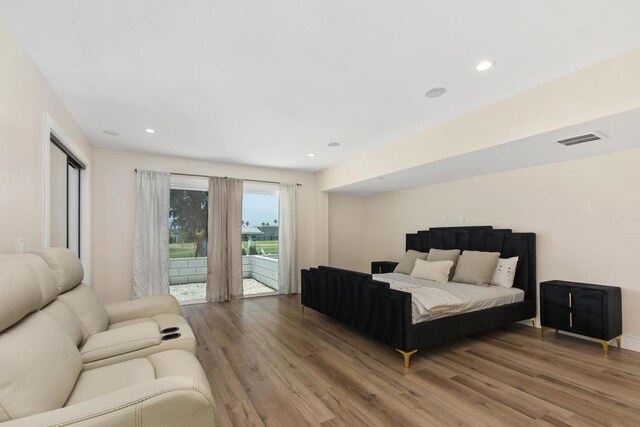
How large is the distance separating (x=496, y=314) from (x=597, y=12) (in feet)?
9.30

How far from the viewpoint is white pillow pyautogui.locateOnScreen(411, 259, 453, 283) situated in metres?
4.03

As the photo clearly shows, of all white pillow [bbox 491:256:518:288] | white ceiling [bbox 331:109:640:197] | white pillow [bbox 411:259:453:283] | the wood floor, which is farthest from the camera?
white pillow [bbox 411:259:453:283]

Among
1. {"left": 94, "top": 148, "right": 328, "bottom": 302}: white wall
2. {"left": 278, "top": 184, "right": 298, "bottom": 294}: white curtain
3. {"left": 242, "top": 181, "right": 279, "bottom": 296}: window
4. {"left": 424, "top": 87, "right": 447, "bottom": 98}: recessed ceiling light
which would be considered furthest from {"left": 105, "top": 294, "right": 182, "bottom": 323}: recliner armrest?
{"left": 424, "top": 87, "right": 447, "bottom": 98}: recessed ceiling light

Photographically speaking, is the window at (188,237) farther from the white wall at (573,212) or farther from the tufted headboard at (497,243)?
the white wall at (573,212)

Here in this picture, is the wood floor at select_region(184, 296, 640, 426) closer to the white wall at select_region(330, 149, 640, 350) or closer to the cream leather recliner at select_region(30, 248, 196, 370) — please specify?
the cream leather recliner at select_region(30, 248, 196, 370)

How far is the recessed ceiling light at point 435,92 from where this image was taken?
2.64 metres

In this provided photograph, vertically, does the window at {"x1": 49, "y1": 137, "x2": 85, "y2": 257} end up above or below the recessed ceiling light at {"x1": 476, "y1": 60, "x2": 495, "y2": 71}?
below

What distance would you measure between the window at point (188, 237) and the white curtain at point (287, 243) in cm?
139

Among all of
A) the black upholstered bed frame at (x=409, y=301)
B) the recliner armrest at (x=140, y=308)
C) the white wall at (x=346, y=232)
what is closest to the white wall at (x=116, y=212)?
the recliner armrest at (x=140, y=308)

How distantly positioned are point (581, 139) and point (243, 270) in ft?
17.1

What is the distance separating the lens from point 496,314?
3299mm

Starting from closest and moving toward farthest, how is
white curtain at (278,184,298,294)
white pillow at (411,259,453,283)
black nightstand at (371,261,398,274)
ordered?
white pillow at (411,259,453,283) → black nightstand at (371,261,398,274) → white curtain at (278,184,298,294)

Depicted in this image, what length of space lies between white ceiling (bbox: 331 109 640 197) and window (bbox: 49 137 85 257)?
398cm

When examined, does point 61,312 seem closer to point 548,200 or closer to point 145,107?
point 145,107
